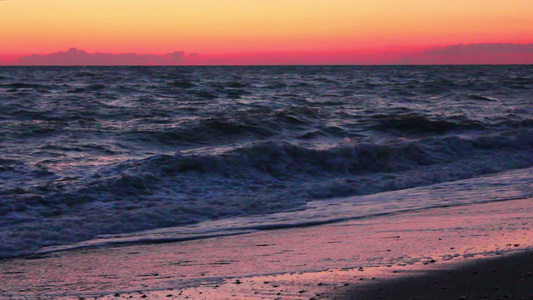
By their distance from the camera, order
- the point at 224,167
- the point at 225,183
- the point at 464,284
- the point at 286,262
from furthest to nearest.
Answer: the point at 224,167, the point at 225,183, the point at 286,262, the point at 464,284

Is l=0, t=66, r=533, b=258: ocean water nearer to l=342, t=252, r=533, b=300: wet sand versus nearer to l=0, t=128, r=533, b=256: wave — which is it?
l=0, t=128, r=533, b=256: wave

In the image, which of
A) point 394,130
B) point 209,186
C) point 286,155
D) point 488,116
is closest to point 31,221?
point 209,186

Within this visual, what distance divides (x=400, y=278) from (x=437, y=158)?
8.56 m

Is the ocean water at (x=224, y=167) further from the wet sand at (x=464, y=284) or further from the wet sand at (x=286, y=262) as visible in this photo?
the wet sand at (x=464, y=284)

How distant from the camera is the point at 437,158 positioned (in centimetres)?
1247

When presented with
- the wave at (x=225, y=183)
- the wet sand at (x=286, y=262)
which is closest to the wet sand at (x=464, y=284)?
the wet sand at (x=286, y=262)

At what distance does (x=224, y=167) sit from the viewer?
10484mm

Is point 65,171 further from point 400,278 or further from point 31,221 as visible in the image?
point 400,278

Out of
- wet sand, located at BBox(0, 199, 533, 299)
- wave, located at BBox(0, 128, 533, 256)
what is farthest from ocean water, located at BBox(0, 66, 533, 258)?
wet sand, located at BBox(0, 199, 533, 299)

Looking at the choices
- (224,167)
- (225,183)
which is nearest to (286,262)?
(225,183)

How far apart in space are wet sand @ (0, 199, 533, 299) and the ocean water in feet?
1.94

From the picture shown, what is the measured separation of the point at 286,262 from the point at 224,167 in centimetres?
566

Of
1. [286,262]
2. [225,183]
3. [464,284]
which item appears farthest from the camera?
[225,183]

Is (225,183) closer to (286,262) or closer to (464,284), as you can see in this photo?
(286,262)
